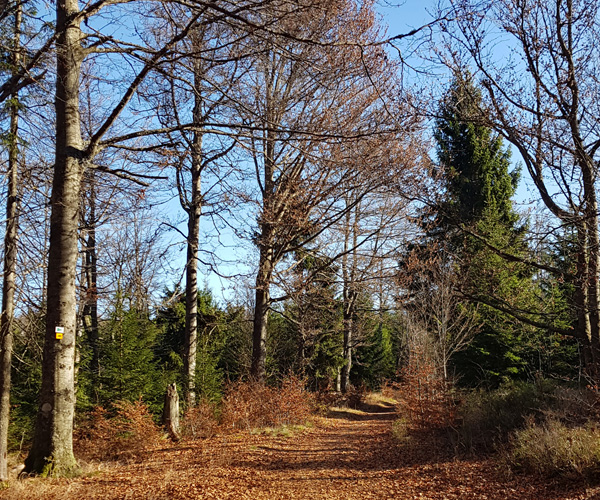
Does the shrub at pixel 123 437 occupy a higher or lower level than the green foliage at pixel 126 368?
lower

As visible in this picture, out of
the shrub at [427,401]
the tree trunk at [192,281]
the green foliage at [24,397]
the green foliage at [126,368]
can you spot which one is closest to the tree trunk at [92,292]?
the green foliage at [126,368]

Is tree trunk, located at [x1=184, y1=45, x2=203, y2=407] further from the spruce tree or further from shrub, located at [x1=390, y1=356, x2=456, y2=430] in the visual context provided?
the spruce tree

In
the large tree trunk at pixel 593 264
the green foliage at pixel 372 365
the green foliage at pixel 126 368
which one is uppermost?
the large tree trunk at pixel 593 264

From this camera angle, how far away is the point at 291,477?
769 centimetres

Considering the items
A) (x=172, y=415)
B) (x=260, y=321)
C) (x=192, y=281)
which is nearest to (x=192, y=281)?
(x=192, y=281)

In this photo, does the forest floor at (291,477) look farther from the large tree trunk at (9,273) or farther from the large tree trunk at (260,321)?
the large tree trunk at (260,321)

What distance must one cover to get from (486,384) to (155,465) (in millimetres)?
14976

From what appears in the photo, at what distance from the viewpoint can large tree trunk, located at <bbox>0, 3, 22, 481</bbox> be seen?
301 inches

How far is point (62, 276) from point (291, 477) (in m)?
4.73

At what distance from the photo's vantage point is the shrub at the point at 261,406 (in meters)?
12.1

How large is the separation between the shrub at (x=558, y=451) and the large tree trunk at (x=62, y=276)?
6586 mm

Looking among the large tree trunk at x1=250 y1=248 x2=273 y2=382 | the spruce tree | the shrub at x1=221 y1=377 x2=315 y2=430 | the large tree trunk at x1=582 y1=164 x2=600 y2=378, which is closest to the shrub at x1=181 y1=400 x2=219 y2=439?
the shrub at x1=221 y1=377 x2=315 y2=430

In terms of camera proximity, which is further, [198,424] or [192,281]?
[192,281]

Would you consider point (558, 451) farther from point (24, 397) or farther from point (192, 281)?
point (24, 397)
